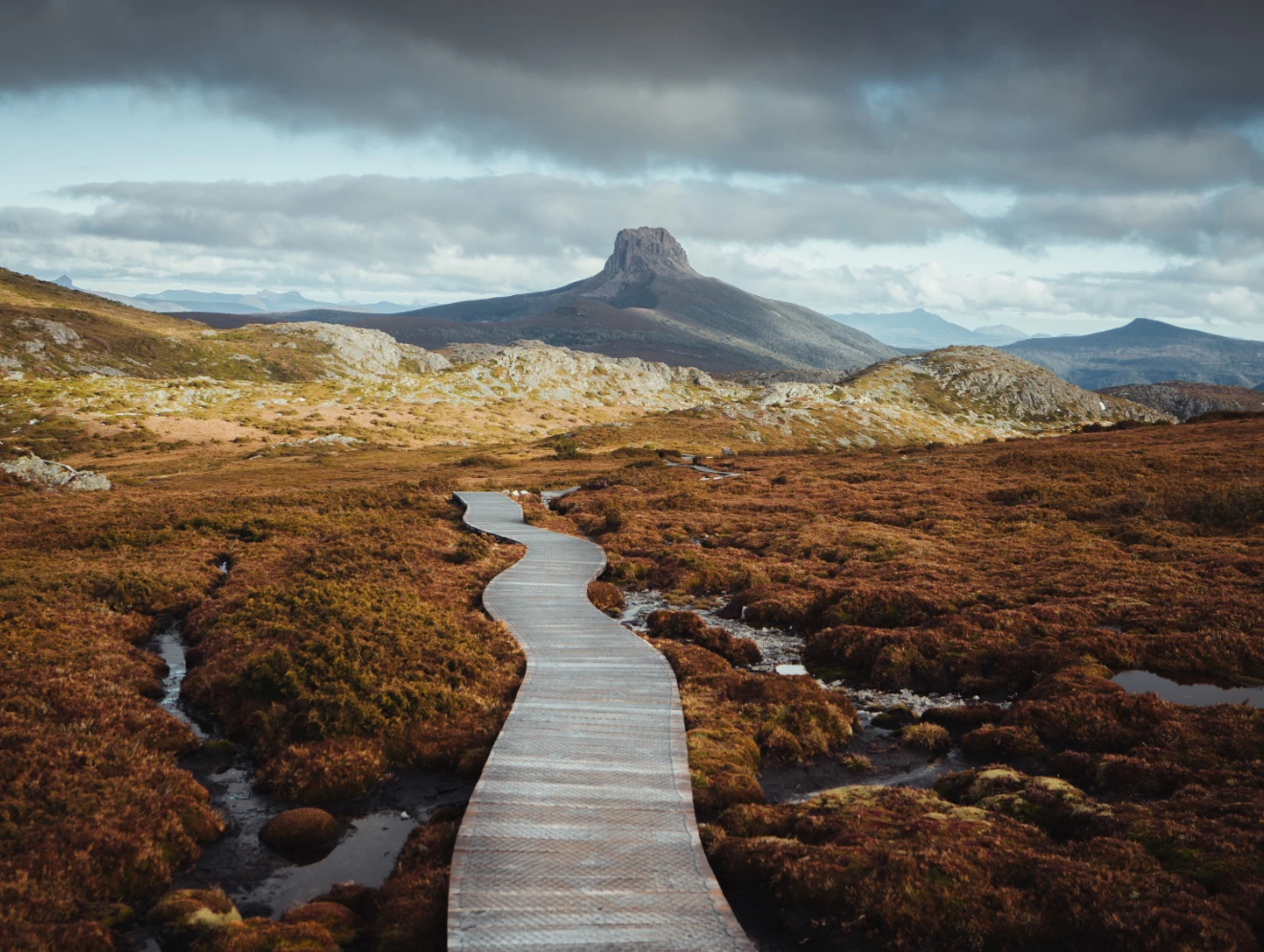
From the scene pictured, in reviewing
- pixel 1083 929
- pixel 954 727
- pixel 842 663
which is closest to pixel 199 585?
pixel 842 663

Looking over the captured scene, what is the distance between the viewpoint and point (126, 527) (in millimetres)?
36750

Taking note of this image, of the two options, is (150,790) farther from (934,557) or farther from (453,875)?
(934,557)

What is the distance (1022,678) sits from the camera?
2003 cm

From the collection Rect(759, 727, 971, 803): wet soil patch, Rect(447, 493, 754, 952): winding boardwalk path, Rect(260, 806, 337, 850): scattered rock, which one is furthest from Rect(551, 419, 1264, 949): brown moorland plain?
Rect(260, 806, 337, 850): scattered rock

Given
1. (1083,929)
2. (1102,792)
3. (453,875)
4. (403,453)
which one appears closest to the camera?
(1083,929)

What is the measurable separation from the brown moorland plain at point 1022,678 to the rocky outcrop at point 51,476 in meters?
39.1

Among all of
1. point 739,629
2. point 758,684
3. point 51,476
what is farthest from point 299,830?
point 51,476

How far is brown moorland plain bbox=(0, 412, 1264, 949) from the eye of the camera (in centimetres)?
1065

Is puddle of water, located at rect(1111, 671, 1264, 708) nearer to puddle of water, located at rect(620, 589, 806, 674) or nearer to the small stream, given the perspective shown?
the small stream

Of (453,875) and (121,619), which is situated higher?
(453,875)

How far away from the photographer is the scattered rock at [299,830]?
13.5 metres

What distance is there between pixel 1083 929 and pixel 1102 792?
220 inches

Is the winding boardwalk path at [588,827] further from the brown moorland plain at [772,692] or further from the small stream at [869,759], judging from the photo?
the small stream at [869,759]

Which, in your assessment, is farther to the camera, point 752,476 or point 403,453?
point 403,453
